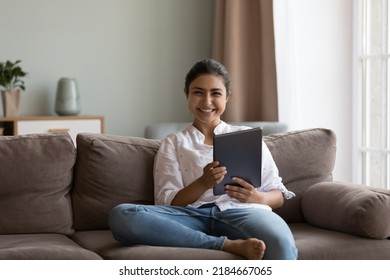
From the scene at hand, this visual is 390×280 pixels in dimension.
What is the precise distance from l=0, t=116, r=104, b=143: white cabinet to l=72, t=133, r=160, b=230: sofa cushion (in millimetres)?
1976

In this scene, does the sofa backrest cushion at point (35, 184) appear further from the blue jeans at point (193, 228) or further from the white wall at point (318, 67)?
the white wall at point (318, 67)

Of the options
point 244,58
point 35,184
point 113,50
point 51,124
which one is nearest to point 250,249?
point 35,184

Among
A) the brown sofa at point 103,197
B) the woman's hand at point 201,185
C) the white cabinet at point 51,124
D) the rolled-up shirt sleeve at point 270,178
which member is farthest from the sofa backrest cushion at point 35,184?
the white cabinet at point 51,124

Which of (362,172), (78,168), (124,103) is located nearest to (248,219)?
(78,168)

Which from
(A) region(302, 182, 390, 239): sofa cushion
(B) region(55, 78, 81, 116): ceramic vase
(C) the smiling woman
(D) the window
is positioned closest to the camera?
(C) the smiling woman

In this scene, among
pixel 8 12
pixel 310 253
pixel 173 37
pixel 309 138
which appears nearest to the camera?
pixel 310 253

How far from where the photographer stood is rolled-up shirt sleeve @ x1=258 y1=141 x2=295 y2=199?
304cm

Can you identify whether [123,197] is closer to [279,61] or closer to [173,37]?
[279,61]

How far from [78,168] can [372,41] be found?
2418mm

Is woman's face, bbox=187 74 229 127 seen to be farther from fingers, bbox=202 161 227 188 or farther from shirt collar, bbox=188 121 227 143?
fingers, bbox=202 161 227 188

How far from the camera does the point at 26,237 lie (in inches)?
114

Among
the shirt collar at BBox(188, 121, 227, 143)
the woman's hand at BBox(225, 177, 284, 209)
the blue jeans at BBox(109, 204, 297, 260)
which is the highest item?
the shirt collar at BBox(188, 121, 227, 143)

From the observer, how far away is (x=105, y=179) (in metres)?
3.09

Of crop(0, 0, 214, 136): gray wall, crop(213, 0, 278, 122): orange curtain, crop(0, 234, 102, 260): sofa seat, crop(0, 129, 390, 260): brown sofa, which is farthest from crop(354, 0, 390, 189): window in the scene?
crop(0, 234, 102, 260): sofa seat
